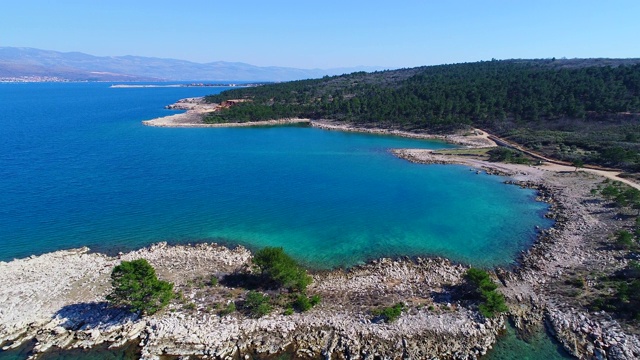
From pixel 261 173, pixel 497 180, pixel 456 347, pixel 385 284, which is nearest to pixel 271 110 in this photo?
pixel 261 173

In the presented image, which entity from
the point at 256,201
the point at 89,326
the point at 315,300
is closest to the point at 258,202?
the point at 256,201

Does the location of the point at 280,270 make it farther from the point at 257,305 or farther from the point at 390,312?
the point at 390,312

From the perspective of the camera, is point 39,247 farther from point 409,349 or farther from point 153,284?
point 409,349

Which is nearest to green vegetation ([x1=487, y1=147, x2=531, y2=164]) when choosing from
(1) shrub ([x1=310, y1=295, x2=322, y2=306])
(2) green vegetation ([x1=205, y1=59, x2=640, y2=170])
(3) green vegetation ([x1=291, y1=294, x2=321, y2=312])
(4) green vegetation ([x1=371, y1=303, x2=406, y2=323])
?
(2) green vegetation ([x1=205, y1=59, x2=640, y2=170])

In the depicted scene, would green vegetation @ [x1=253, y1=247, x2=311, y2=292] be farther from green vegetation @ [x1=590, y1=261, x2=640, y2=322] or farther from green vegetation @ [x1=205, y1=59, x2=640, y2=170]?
green vegetation @ [x1=205, y1=59, x2=640, y2=170]

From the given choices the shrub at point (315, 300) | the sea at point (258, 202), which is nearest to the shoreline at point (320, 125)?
the sea at point (258, 202)

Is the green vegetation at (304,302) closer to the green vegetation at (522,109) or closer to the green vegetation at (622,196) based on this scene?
the green vegetation at (622,196)
